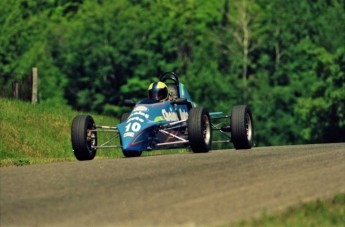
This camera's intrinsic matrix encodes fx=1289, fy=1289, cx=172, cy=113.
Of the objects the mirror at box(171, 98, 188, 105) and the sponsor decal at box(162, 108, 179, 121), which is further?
the mirror at box(171, 98, 188, 105)

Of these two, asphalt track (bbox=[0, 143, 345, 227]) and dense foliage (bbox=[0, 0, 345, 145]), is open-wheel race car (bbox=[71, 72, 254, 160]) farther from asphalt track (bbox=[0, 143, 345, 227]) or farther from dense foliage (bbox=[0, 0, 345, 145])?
dense foliage (bbox=[0, 0, 345, 145])

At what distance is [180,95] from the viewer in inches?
994

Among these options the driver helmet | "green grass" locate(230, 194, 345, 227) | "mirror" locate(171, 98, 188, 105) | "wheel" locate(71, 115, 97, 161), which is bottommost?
"green grass" locate(230, 194, 345, 227)

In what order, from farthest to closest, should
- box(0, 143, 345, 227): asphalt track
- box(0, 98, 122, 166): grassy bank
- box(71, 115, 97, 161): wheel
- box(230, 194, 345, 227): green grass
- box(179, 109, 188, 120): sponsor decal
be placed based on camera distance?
box(0, 98, 122, 166): grassy bank
box(179, 109, 188, 120): sponsor decal
box(71, 115, 97, 161): wheel
box(0, 143, 345, 227): asphalt track
box(230, 194, 345, 227): green grass

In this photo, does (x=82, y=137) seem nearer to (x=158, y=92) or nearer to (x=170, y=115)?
(x=170, y=115)

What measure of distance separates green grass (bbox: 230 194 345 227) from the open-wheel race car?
8.92 m

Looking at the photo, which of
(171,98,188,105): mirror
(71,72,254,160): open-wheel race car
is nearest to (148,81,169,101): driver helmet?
(71,72,254,160): open-wheel race car

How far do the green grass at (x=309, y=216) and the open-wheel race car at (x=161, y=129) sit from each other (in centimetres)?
892

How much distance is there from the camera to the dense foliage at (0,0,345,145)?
93.4 meters

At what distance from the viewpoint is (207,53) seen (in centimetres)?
10275

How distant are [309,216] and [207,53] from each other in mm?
89950

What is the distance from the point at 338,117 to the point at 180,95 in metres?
61.2

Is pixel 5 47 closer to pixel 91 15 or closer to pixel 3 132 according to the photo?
pixel 91 15

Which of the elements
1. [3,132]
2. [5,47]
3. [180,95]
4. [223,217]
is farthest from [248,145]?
[5,47]
